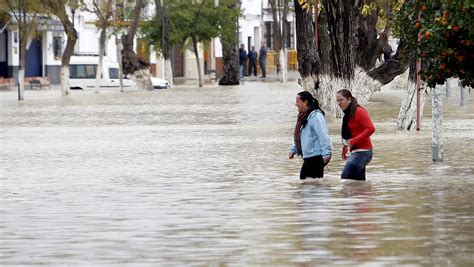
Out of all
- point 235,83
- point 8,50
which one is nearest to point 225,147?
point 235,83

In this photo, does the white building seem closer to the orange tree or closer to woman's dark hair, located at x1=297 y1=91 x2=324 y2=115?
the orange tree

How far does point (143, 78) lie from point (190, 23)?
8723 millimetres

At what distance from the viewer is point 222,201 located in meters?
15.5

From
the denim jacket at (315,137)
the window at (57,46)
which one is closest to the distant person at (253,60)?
the window at (57,46)

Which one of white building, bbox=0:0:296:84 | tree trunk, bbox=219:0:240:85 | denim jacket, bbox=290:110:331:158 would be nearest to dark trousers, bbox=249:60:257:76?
white building, bbox=0:0:296:84

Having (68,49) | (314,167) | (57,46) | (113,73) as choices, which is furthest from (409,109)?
(57,46)

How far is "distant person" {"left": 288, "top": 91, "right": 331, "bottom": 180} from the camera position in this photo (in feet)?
54.5

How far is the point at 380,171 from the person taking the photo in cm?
1919

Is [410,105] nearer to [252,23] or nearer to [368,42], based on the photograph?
[368,42]

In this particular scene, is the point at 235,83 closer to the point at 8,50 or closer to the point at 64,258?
the point at 8,50

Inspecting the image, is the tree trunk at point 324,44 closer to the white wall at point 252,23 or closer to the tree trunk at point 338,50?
the tree trunk at point 338,50

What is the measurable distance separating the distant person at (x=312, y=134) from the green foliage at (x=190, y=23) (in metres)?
53.8

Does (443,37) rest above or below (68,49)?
above

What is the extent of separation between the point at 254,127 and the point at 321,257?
2026cm
